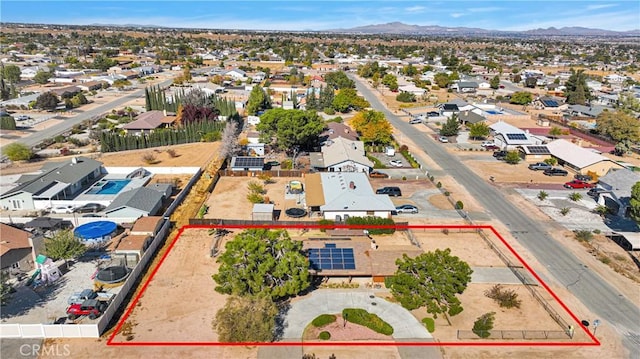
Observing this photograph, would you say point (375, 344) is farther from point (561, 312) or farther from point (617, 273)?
point (617, 273)

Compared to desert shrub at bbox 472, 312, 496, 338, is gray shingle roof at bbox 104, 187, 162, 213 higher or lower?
higher

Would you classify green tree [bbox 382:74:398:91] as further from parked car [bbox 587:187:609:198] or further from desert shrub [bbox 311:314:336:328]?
desert shrub [bbox 311:314:336:328]

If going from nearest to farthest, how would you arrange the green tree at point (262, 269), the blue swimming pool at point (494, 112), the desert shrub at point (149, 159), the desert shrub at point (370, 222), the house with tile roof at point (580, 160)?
the green tree at point (262, 269) → the desert shrub at point (370, 222) → the house with tile roof at point (580, 160) → the desert shrub at point (149, 159) → the blue swimming pool at point (494, 112)

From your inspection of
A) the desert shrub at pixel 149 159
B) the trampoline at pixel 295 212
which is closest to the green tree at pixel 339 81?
the desert shrub at pixel 149 159

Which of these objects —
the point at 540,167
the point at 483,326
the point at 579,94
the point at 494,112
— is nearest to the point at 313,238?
the point at 483,326

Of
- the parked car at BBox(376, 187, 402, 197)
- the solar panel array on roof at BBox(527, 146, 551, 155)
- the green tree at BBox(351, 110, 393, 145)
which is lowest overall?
the parked car at BBox(376, 187, 402, 197)

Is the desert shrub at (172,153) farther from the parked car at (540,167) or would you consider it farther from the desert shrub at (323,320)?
the parked car at (540,167)

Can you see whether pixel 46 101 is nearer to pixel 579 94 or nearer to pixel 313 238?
pixel 313 238

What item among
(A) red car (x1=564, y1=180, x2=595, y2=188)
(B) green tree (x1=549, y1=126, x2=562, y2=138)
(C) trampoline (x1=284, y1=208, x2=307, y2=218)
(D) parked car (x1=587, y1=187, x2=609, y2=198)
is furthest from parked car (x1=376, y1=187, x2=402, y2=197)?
(B) green tree (x1=549, y1=126, x2=562, y2=138)
